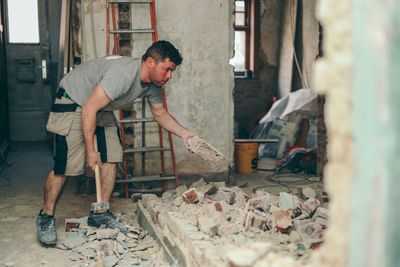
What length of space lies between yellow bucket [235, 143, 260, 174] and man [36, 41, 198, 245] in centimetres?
234

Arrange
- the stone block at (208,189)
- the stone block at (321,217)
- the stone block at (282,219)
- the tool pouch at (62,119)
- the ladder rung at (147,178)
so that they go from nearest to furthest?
the stone block at (282,219) < the stone block at (321,217) < the tool pouch at (62,119) < the stone block at (208,189) < the ladder rung at (147,178)

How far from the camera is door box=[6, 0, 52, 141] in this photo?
890 centimetres

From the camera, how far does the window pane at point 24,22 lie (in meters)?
8.97

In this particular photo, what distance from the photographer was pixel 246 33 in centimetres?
936

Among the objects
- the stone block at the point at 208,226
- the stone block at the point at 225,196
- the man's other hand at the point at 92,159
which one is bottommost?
the stone block at the point at 225,196

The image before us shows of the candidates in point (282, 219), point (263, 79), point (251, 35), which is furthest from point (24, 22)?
point (282, 219)

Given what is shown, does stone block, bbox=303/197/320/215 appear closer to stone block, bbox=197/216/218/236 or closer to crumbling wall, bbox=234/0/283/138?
stone block, bbox=197/216/218/236

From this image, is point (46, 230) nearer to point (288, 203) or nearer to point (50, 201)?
point (50, 201)

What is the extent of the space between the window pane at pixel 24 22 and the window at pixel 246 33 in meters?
4.02

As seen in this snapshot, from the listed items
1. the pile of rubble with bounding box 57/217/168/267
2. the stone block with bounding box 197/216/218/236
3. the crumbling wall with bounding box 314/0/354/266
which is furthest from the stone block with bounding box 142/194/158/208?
the crumbling wall with bounding box 314/0/354/266

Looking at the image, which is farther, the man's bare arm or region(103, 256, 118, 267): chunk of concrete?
the man's bare arm

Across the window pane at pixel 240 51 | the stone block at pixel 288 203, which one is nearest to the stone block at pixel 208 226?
the stone block at pixel 288 203

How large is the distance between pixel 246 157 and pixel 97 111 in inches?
123

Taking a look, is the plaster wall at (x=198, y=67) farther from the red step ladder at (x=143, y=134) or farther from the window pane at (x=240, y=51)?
the window pane at (x=240, y=51)
